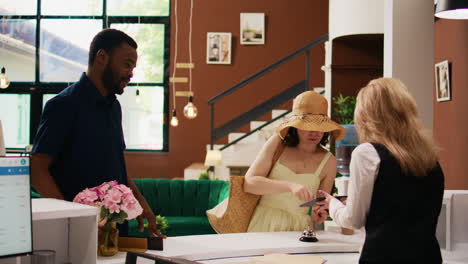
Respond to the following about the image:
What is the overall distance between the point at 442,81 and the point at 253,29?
4.46 m

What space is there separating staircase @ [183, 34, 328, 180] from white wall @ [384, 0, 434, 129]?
11.7ft

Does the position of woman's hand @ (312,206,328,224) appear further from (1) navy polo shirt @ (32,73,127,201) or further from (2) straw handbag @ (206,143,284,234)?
(1) navy polo shirt @ (32,73,127,201)

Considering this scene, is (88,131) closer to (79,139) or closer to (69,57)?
(79,139)

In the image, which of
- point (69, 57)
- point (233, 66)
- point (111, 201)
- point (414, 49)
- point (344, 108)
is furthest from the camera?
point (69, 57)

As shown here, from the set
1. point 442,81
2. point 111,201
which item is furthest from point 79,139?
point 442,81

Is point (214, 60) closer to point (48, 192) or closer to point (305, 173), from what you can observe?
point (305, 173)

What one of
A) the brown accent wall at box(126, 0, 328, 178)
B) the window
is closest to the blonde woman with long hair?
the brown accent wall at box(126, 0, 328, 178)

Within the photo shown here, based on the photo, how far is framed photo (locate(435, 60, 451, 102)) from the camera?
6008mm

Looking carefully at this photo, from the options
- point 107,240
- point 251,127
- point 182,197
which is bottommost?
point 182,197

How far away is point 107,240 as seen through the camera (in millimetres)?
1822

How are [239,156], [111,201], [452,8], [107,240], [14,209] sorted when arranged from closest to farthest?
[14,209], [111,201], [107,240], [452,8], [239,156]

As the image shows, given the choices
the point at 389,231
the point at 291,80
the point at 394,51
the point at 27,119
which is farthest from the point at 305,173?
the point at 27,119

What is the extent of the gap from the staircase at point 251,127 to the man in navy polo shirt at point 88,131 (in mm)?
5865

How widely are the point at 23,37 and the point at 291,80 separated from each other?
17.3 feet
